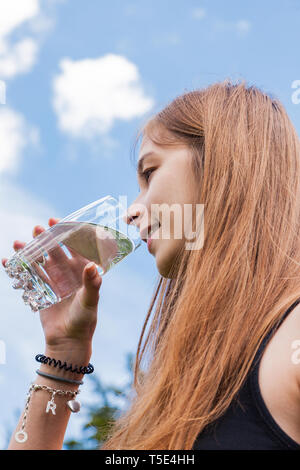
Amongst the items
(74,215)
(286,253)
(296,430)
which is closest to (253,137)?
(286,253)

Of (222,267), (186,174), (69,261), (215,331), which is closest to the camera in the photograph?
(215,331)

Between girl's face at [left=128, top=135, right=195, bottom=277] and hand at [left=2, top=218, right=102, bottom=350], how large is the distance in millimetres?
315

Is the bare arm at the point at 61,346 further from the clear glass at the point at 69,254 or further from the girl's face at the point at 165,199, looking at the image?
the girl's face at the point at 165,199

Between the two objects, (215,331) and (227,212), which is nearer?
(215,331)

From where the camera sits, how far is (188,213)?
2.21m

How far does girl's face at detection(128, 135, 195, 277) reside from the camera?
2.22 m

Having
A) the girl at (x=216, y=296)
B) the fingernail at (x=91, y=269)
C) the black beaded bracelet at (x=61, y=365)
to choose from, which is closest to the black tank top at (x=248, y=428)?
the girl at (x=216, y=296)

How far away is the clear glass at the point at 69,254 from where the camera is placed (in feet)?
7.95

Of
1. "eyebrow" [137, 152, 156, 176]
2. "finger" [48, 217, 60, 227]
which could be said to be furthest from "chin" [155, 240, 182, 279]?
"finger" [48, 217, 60, 227]

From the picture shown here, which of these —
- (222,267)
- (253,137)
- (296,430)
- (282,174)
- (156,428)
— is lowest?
(156,428)

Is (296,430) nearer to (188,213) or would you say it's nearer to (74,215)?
(188,213)

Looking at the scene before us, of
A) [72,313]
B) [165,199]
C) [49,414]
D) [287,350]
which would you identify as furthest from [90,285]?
[287,350]

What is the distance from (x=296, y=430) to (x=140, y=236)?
1.13 metres

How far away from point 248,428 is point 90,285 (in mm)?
1058
